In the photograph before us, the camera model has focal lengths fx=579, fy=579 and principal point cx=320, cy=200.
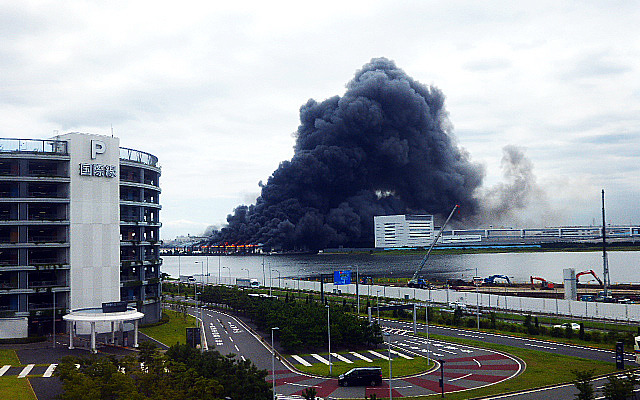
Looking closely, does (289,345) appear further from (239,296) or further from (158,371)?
(239,296)

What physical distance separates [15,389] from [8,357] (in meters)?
17.5

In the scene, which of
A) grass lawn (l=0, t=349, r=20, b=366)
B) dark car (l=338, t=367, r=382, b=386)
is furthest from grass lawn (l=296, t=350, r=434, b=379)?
grass lawn (l=0, t=349, r=20, b=366)

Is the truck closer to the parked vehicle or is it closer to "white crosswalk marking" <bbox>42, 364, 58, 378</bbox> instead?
the parked vehicle

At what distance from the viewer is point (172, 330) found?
234 feet

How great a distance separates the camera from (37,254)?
222ft

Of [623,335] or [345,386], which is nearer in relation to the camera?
[345,386]

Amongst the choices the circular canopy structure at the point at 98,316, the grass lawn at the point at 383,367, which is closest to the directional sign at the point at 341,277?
the circular canopy structure at the point at 98,316

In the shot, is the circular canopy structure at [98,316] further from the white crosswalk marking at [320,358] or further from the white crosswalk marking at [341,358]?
the white crosswalk marking at [341,358]

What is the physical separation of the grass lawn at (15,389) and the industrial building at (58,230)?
23.1 meters

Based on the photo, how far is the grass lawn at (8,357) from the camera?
51478mm

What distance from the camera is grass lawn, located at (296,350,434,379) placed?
4606cm

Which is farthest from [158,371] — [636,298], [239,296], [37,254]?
[636,298]

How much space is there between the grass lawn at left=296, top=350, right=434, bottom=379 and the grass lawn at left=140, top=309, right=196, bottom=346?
18.2m

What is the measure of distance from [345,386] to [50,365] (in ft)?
85.9
